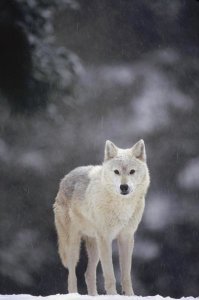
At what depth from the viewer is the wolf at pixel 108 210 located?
17.8 feet

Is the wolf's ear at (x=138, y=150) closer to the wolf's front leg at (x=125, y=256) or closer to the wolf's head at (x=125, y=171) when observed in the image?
the wolf's head at (x=125, y=171)

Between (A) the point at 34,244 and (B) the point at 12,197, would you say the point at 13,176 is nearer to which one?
(B) the point at 12,197

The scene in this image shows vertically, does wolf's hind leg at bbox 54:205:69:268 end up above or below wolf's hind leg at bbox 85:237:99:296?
above

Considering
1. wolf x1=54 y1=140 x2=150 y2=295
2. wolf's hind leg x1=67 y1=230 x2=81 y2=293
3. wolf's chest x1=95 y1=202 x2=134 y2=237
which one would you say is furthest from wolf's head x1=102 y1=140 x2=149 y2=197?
wolf's hind leg x1=67 y1=230 x2=81 y2=293

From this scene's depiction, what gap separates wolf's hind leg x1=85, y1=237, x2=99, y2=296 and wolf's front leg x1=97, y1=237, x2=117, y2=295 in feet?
2.38

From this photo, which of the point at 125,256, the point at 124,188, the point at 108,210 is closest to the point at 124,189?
the point at 124,188

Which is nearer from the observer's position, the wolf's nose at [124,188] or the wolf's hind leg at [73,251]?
the wolf's nose at [124,188]

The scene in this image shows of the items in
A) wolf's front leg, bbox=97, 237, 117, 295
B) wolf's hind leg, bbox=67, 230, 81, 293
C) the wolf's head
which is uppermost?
the wolf's head

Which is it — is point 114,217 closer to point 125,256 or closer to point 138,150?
point 125,256

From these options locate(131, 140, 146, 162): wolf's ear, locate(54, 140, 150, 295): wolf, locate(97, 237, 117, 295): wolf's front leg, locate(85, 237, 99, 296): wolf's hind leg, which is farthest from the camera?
locate(85, 237, 99, 296): wolf's hind leg

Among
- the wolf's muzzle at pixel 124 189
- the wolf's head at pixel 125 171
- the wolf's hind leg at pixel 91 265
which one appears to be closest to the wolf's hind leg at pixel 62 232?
the wolf's hind leg at pixel 91 265

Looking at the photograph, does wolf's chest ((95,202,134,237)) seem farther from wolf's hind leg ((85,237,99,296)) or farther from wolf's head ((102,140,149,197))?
wolf's hind leg ((85,237,99,296))

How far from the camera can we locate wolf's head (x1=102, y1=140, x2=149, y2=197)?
211 inches

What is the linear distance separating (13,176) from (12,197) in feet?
0.92
